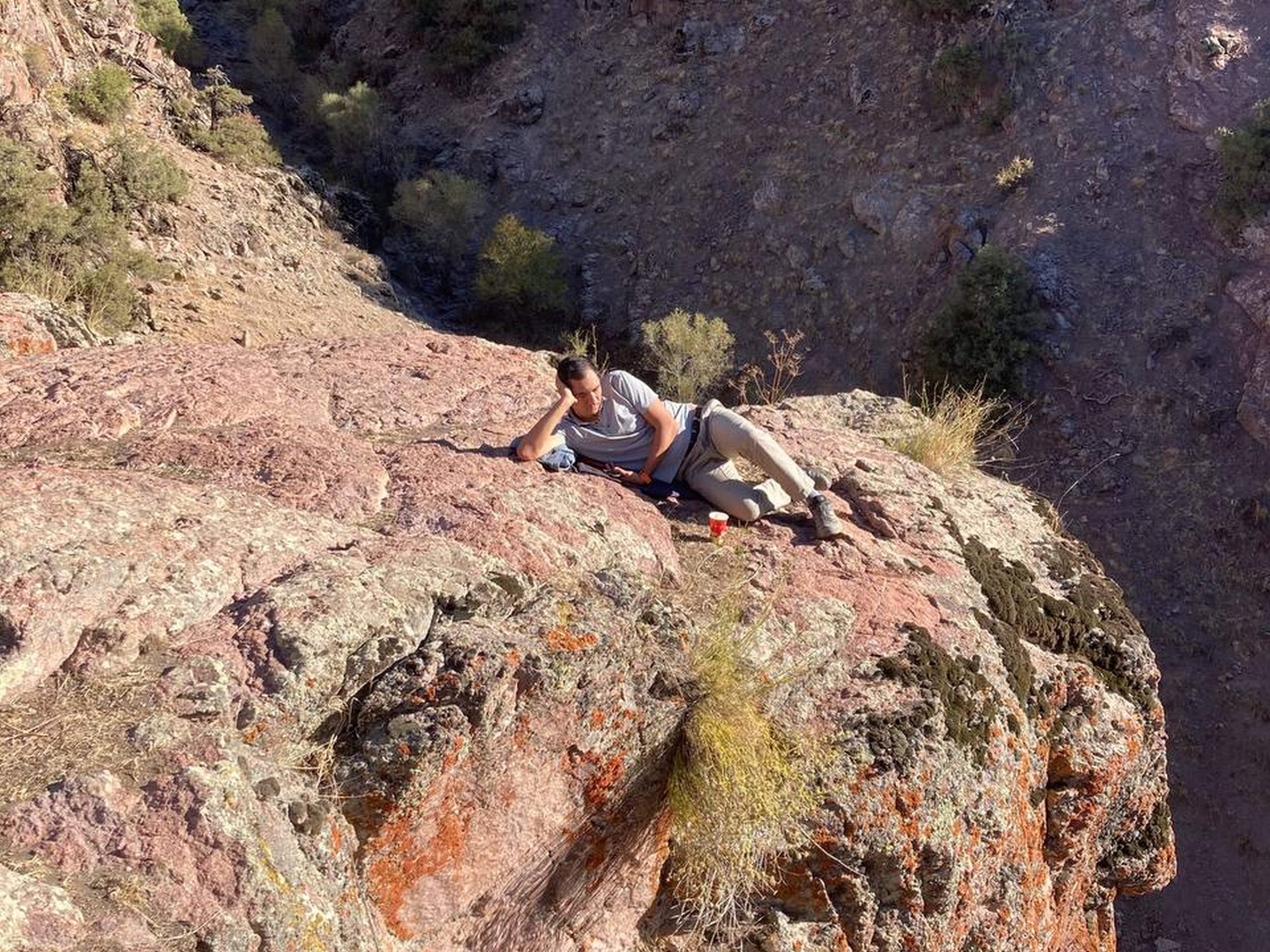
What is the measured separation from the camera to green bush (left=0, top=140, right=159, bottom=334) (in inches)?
343

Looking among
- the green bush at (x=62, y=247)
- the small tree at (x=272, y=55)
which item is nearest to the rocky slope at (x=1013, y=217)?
the small tree at (x=272, y=55)

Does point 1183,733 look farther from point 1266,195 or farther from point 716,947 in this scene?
point 716,947

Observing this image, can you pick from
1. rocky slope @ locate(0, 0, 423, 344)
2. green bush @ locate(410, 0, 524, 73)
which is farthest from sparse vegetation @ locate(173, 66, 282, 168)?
green bush @ locate(410, 0, 524, 73)

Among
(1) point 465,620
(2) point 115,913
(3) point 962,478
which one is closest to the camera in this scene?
(2) point 115,913

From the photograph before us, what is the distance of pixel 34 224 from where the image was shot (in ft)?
29.5

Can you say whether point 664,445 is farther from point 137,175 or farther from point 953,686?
point 137,175

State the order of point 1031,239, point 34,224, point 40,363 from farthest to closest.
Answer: point 1031,239 < point 34,224 < point 40,363

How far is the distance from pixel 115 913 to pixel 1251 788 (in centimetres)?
1022

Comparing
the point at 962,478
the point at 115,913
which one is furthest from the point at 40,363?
the point at 962,478

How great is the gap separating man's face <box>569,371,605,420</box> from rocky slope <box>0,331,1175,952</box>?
434 millimetres

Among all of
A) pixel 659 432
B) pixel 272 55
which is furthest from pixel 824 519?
pixel 272 55

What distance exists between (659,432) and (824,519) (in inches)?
30.4

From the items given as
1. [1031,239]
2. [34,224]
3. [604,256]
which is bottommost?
[34,224]

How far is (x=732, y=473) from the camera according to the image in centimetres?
431
